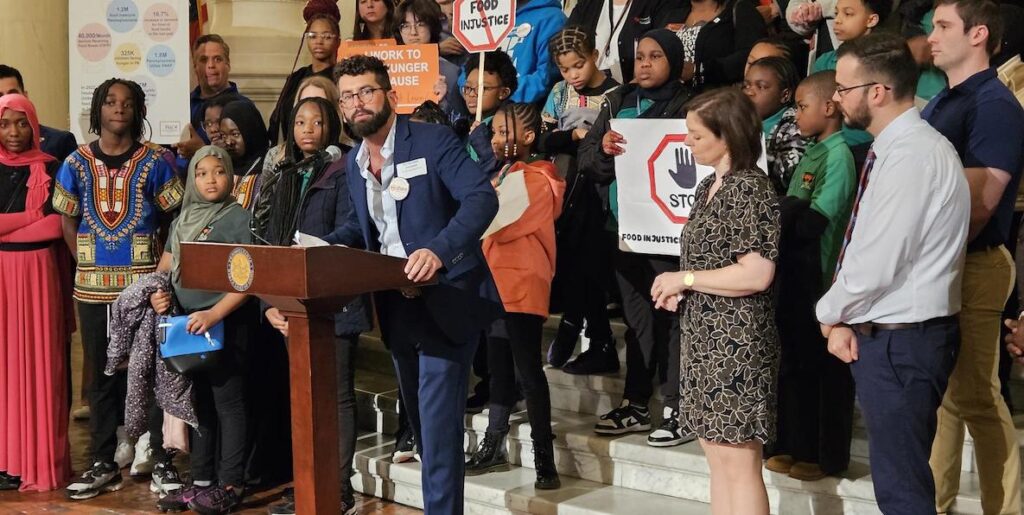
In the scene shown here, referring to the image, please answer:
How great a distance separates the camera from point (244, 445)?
5.62 meters

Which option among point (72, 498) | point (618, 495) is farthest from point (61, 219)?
point (618, 495)

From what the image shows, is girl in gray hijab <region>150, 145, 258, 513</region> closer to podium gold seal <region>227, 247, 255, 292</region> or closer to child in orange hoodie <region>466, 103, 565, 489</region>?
child in orange hoodie <region>466, 103, 565, 489</region>

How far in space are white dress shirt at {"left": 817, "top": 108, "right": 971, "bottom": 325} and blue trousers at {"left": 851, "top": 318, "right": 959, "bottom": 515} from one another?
0.24 ft

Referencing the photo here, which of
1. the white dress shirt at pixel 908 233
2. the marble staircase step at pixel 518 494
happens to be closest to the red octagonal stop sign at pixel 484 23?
the marble staircase step at pixel 518 494

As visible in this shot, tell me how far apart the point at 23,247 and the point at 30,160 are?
0.45 meters

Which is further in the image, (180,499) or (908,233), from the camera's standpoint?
(180,499)

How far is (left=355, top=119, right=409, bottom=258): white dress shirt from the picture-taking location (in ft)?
13.4

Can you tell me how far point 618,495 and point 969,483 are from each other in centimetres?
141

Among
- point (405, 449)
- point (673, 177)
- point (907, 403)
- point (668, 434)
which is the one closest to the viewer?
point (907, 403)

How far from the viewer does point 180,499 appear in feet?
18.3

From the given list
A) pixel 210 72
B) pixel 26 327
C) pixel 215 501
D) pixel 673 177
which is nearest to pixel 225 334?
pixel 215 501

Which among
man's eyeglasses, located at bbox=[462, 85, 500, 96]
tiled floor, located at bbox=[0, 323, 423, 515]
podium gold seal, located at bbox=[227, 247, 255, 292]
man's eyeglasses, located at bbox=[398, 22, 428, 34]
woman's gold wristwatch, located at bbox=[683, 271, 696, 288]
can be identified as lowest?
tiled floor, located at bbox=[0, 323, 423, 515]

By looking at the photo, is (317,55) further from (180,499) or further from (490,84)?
(180,499)

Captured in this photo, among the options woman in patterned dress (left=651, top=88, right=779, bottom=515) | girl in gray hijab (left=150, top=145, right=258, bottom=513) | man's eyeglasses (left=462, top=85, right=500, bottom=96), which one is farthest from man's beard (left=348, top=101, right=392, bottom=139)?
man's eyeglasses (left=462, top=85, right=500, bottom=96)
